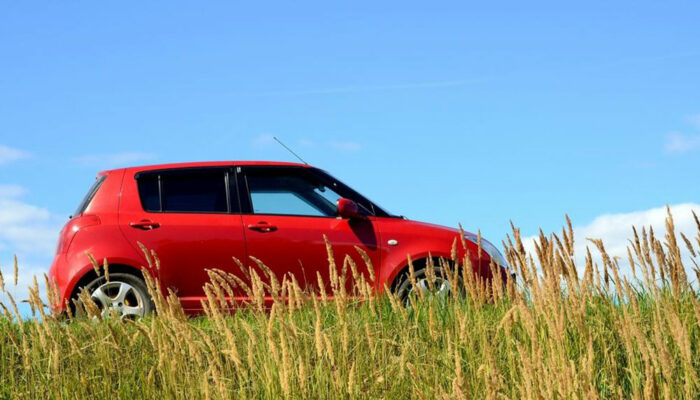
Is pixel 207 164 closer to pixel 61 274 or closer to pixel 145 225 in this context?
pixel 145 225

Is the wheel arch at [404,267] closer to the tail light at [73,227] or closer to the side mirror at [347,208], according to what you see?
the side mirror at [347,208]

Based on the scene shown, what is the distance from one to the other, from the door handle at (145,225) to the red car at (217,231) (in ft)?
0.04

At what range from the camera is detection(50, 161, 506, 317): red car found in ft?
28.7

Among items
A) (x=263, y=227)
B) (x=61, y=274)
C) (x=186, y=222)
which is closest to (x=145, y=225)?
(x=186, y=222)

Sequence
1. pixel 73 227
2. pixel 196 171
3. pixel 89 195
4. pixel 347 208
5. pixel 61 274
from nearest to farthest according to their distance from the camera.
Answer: pixel 347 208, pixel 61 274, pixel 73 227, pixel 196 171, pixel 89 195

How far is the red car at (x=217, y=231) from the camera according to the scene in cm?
876

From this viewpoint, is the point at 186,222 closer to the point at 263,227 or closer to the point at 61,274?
the point at 263,227

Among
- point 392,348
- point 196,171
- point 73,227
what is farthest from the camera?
point 196,171

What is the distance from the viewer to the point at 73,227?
29.3 feet

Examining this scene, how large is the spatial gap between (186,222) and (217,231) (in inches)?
14.4

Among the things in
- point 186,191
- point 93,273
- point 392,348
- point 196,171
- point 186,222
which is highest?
point 196,171

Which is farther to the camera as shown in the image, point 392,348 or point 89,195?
point 89,195

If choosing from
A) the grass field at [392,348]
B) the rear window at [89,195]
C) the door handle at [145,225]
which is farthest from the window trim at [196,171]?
the grass field at [392,348]

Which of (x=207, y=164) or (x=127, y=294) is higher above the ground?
(x=207, y=164)
